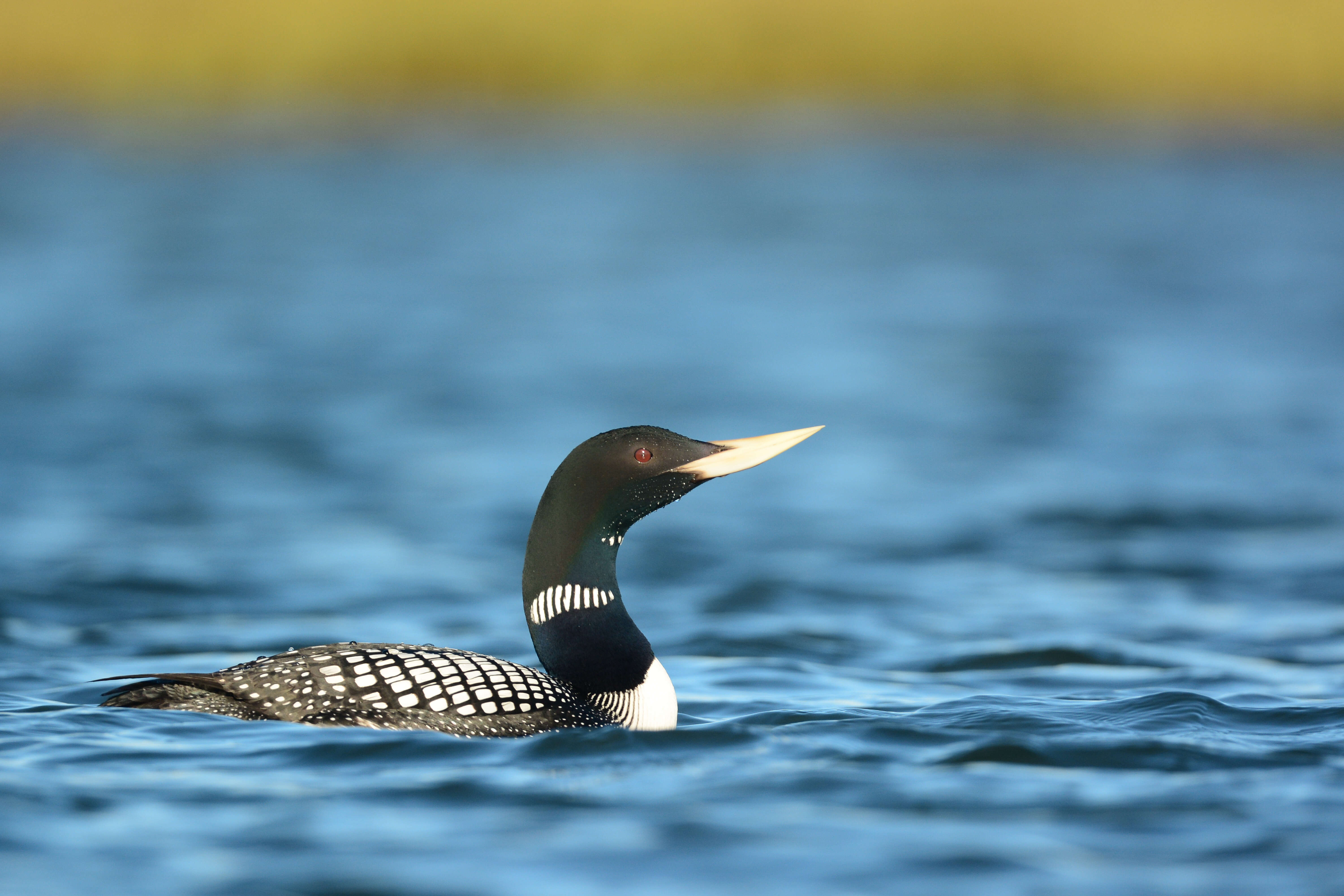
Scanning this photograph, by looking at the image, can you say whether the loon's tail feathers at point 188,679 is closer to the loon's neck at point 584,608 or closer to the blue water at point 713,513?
the blue water at point 713,513

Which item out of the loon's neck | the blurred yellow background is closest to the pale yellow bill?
the loon's neck

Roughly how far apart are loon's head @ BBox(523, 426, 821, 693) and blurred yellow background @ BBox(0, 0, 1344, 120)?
56.4 feet

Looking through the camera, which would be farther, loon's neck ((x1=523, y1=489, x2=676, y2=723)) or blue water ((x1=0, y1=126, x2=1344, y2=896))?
loon's neck ((x1=523, y1=489, x2=676, y2=723))

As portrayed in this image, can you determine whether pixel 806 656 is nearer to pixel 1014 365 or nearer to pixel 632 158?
pixel 1014 365

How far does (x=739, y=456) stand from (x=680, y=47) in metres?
17.7

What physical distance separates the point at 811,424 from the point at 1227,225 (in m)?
9.19

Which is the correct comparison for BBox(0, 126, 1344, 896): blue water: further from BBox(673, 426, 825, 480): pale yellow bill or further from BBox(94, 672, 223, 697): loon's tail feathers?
BBox(673, 426, 825, 480): pale yellow bill

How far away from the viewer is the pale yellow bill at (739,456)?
4324 millimetres

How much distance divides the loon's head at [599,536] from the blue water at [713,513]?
0.28 m

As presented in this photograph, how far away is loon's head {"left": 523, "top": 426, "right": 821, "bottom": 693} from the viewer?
4336mm

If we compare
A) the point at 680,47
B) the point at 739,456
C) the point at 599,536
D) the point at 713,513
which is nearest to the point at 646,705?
the point at 599,536

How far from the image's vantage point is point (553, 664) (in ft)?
14.4

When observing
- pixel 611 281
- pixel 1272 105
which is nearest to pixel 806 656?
pixel 611 281

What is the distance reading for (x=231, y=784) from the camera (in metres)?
3.74
